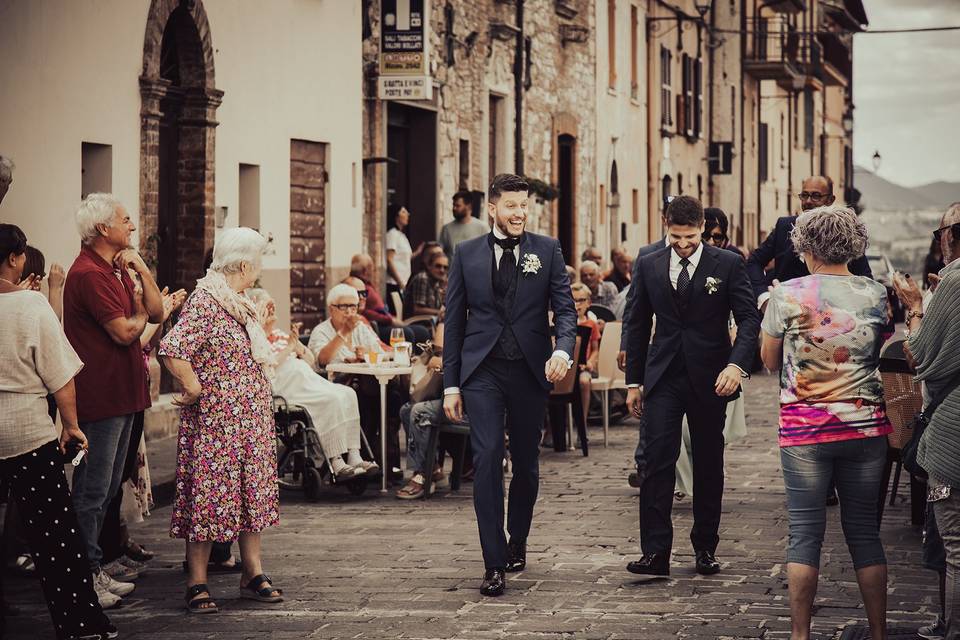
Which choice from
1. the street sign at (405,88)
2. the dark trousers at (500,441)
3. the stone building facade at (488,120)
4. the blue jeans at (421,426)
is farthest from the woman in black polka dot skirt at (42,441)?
the stone building facade at (488,120)

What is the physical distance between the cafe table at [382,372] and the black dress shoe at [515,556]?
3.16 meters

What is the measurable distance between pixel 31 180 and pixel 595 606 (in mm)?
6375

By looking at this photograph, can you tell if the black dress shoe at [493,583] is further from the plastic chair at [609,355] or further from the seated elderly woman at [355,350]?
the plastic chair at [609,355]

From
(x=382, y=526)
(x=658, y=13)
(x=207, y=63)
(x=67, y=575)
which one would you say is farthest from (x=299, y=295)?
(x=658, y=13)

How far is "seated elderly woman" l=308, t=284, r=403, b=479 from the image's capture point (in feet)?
38.6

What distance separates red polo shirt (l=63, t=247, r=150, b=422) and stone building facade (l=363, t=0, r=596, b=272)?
11994 millimetres

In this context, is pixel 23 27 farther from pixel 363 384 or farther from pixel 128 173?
pixel 363 384

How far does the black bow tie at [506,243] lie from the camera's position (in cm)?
820

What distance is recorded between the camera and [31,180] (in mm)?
12109

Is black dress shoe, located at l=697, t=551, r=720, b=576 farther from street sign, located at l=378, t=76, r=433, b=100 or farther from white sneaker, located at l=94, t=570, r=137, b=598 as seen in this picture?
street sign, located at l=378, t=76, r=433, b=100

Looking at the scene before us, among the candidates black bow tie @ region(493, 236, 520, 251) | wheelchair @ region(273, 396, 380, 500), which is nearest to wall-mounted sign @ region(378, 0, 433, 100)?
wheelchair @ region(273, 396, 380, 500)

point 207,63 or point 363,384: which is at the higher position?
point 207,63

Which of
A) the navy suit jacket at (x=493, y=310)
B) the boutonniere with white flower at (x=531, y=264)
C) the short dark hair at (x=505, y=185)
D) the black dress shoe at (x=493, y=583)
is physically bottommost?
the black dress shoe at (x=493, y=583)

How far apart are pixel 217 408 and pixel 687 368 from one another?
2.22m
